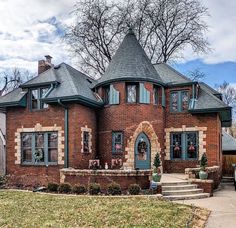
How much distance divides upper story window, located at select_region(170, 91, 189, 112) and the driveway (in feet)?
18.7

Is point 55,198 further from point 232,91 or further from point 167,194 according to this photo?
point 232,91

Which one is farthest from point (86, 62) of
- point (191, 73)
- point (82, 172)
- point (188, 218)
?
point (188, 218)

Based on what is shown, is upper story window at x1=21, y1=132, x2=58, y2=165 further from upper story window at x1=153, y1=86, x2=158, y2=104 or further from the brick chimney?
upper story window at x1=153, y1=86, x2=158, y2=104

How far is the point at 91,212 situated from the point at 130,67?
1000cm

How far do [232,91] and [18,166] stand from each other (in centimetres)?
4692

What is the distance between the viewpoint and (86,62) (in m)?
34.8

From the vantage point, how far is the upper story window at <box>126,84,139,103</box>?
59.9ft

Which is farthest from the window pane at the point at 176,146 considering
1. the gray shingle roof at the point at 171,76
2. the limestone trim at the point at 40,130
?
the limestone trim at the point at 40,130

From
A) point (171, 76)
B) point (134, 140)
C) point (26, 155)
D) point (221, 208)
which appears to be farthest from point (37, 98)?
point (221, 208)

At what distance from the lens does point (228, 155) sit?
92.7 feet

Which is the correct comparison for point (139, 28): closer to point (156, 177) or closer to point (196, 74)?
point (196, 74)

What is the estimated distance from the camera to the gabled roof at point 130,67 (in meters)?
18.2

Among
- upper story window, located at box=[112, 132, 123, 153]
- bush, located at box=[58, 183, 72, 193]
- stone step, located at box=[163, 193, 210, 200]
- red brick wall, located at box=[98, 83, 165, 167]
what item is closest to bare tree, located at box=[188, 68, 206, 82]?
red brick wall, located at box=[98, 83, 165, 167]

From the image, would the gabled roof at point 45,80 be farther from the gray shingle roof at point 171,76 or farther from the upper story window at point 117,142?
the gray shingle roof at point 171,76
